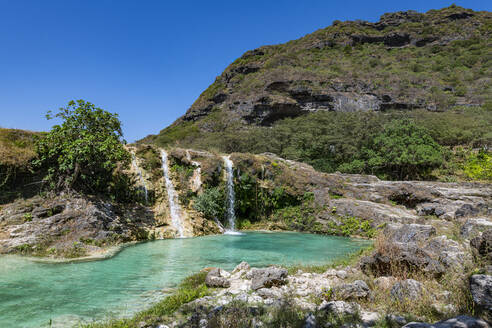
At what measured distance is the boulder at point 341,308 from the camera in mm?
3894

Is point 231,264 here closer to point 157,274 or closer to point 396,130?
point 157,274

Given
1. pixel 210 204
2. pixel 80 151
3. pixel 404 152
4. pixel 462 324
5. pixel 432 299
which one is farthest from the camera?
pixel 404 152

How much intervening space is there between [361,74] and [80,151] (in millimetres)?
78453

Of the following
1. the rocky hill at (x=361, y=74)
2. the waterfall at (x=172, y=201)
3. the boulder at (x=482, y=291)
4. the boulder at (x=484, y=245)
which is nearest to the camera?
the boulder at (x=482, y=291)

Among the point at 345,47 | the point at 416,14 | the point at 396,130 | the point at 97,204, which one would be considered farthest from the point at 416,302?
the point at 416,14

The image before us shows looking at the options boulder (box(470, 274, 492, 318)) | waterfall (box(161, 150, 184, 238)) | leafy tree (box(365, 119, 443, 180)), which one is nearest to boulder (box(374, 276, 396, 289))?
boulder (box(470, 274, 492, 318))

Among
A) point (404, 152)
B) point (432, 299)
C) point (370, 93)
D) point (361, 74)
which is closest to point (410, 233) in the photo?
point (432, 299)

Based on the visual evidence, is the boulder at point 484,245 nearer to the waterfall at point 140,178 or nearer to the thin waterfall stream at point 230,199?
the thin waterfall stream at point 230,199

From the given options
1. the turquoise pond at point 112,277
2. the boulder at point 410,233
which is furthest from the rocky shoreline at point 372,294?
the turquoise pond at point 112,277

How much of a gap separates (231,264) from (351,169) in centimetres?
2978

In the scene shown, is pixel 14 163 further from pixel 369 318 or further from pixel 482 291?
pixel 482 291

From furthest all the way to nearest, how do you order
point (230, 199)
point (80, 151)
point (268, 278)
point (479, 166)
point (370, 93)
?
point (370, 93) → point (479, 166) → point (230, 199) → point (80, 151) → point (268, 278)

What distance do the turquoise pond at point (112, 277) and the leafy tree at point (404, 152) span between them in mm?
23875

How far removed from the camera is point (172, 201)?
55.8 ft
